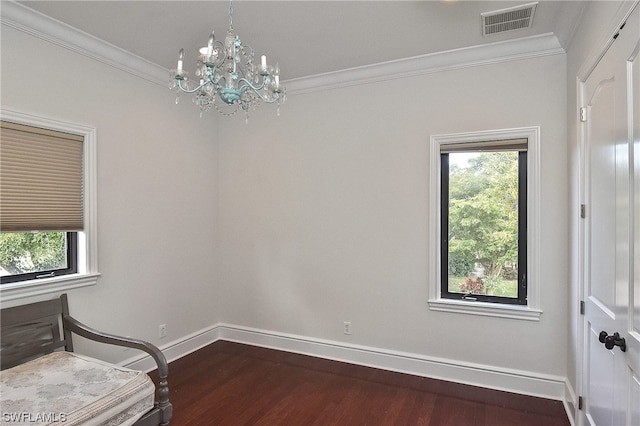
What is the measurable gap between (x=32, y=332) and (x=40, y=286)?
1.02 ft

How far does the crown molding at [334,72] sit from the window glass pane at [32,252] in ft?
4.69

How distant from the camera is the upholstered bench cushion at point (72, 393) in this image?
1.81 m

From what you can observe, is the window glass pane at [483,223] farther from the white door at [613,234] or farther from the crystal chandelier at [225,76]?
the crystal chandelier at [225,76]

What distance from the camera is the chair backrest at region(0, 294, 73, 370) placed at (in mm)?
2350

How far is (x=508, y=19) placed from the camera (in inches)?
101

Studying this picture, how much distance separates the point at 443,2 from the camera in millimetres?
2375

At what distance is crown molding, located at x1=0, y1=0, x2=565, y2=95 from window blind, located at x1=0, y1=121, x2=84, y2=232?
0.70m

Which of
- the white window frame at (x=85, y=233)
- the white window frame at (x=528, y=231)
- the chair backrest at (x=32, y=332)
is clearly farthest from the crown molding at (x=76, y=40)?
the white window frame at (x=528, y=231)

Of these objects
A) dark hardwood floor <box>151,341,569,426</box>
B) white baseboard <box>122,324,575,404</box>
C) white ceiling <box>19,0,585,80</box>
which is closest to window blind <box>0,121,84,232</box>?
white ceiling <box>19,0,585,80</box>

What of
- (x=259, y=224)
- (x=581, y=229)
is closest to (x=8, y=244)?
(x=259, y=224)

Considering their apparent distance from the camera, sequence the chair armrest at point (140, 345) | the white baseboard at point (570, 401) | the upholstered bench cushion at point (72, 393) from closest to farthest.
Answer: the upholstered bench cushion at point (72, 393) → the chair armrest at point (140, 345) → the white baseboard at point (570, 401)

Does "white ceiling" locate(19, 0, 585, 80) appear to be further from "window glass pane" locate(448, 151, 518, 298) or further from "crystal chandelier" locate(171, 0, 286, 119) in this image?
"window glass pane" locate(448, 151, 518, 298)

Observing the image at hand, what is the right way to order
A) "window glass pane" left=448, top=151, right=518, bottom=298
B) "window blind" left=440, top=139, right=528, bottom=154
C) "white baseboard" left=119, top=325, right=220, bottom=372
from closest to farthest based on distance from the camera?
"window blind" left=440, top=139, right=528, bottom=154
"window glass pane" left=448, top=151, right=518, bottom=298
"white baseboard" left=119, top=325, right=220, bottom=372

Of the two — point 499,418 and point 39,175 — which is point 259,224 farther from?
point 499,418
